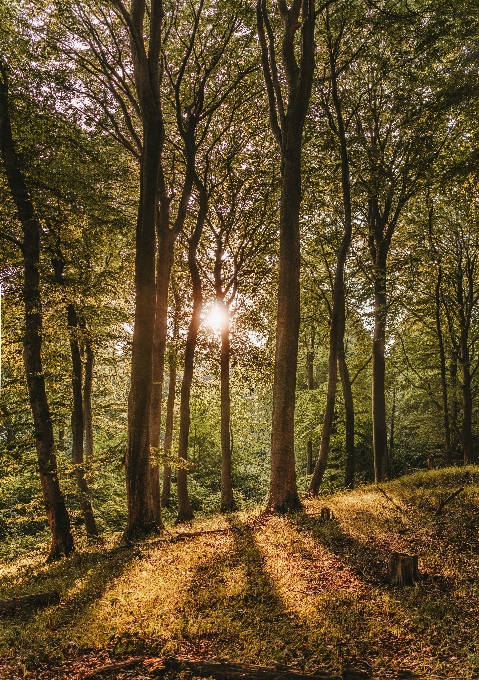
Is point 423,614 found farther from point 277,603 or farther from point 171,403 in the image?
point 171,403

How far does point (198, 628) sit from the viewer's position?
16.6ft

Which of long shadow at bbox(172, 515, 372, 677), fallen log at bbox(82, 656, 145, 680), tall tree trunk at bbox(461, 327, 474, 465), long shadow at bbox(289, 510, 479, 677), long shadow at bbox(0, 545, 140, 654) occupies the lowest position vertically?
long shadow at bbox(0, 545, 140, 654)

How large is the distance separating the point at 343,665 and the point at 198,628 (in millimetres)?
1734

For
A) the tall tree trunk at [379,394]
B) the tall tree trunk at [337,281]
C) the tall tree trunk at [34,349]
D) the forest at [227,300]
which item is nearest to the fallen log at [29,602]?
the forest at [227,300]

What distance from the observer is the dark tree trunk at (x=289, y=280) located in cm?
1031

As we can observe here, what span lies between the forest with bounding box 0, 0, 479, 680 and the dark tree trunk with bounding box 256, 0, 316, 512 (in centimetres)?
5

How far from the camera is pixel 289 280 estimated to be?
10633 millimetres

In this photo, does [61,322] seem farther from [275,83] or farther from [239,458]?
[239,458]

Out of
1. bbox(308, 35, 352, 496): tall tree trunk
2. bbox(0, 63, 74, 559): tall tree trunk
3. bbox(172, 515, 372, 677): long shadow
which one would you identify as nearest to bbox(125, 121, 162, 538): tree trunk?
bbox(0, 63, 74, 559): tall tree trunk

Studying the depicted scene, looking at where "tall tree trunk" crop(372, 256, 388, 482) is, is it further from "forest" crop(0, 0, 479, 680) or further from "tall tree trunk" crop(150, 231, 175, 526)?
"tall tree trunk" crop(150, 231, 175, 526)

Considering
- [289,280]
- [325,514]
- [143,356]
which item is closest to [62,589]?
[143,356]

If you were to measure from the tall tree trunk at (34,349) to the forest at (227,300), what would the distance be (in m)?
0.06

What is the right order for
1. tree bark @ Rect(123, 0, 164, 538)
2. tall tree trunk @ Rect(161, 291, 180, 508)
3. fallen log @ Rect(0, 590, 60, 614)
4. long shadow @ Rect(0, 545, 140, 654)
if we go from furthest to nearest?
1. tall tree trunk @ Rect(161, 291, 180, 508)
2. tree bark @ Rect(123, 0, 164, 538)
3. fallen log @ Rect(0, 590, 60, 614)
4. long shadow @ Rect(0, 545, 140, 654)

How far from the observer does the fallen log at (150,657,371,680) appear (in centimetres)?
397
